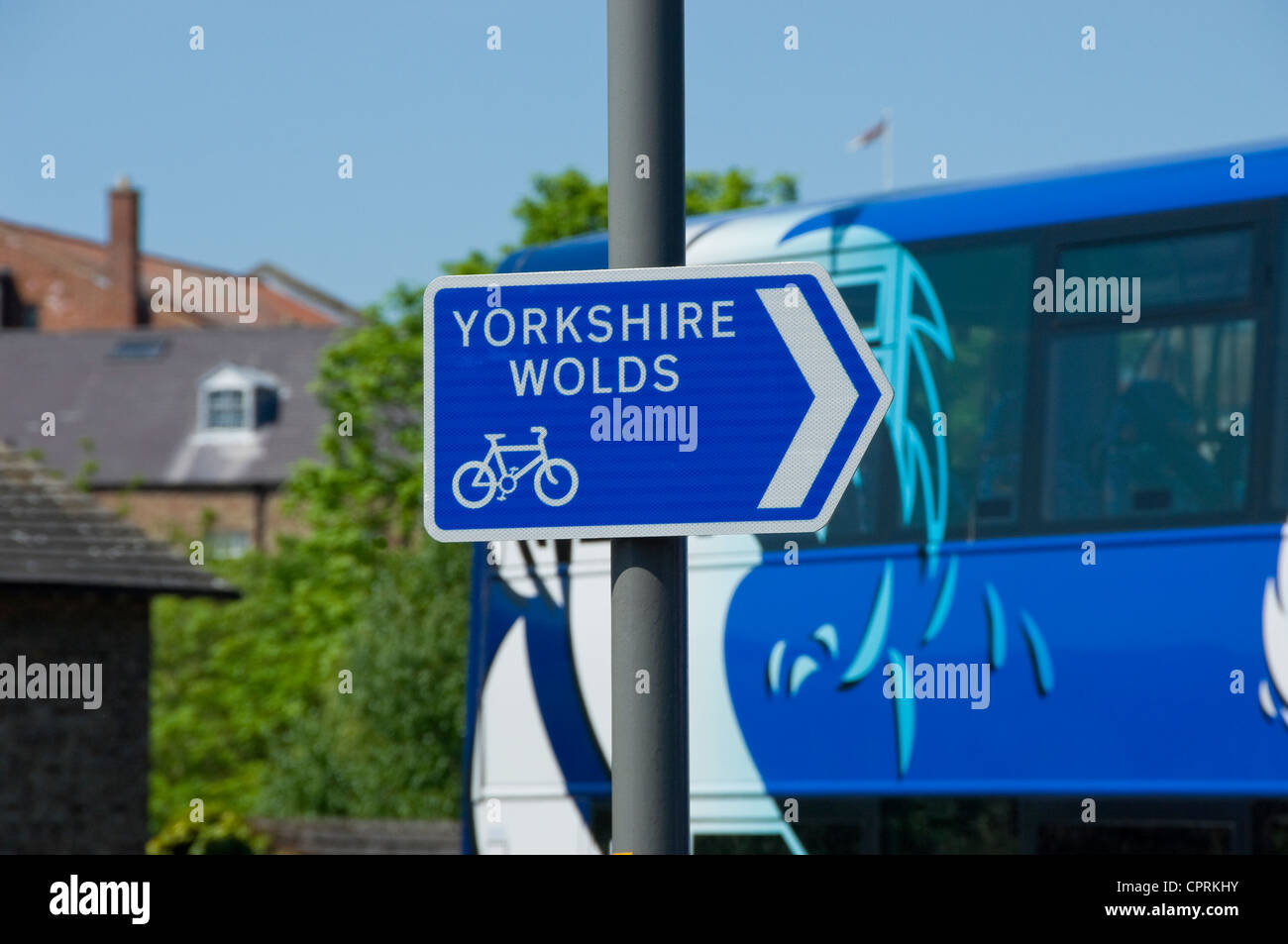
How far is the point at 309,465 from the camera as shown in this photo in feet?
131

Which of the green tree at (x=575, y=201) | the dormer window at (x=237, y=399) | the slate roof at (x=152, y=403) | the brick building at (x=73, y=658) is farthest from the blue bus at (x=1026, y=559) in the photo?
the dormer window at (x=237, y=399)

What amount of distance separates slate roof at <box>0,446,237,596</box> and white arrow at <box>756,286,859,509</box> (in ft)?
55.0

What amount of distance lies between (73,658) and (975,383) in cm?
1463

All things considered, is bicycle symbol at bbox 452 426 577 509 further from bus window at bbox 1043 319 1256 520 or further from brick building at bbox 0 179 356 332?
brick building at bbox 0 179 356 332

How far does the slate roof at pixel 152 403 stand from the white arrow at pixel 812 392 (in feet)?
163

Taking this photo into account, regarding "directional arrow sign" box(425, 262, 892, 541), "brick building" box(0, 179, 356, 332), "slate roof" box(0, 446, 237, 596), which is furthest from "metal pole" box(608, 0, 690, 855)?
"brick building" box(0, 179, 356, 332)

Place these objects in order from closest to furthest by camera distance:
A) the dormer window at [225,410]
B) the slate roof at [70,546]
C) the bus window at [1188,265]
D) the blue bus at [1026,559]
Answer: the blue bus at [1026,559] → the bus window at [1188,265] → the slate roof at [70,546] → the dormer window at [225,410]

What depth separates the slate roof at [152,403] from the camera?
5356 cm

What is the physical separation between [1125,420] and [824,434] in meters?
5.11

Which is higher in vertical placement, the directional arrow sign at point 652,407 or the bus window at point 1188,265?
the bus window at point 1188,265

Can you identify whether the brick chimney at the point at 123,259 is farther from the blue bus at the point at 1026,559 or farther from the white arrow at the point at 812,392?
the white arrow at the point at 812,392

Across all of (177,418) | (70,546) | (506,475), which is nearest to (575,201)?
(70,546)

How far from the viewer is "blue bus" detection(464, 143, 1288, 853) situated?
7723 millimetres
